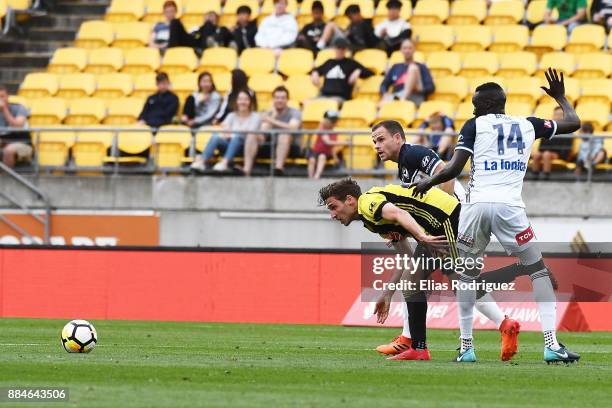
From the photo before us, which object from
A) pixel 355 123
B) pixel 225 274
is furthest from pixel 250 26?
pixel 225 274

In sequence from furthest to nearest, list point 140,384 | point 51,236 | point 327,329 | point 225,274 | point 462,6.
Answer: point 462,6 < point 51,236 < point 225,274 < point 327,329 < point 140,384

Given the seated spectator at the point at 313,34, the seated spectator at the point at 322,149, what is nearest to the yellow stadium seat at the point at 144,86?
the seated spectator at the point at 313,34

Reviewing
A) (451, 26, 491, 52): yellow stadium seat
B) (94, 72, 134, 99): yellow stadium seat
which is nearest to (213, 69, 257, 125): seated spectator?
(94, 72, 134, 99): yellow stadium seat

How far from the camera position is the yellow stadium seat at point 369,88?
915 inches

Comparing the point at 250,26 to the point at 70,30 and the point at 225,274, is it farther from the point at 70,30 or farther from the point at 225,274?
the point at 225,274

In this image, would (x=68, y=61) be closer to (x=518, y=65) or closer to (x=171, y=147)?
(x=171, y=147)

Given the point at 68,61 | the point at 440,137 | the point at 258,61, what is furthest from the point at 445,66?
the point at 68,61

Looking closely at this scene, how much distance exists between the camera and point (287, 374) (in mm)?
10219

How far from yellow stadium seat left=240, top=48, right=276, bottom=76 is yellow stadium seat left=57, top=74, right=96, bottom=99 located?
9.06ft

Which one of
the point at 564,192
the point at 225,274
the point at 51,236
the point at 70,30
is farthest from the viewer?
the point at 70,30

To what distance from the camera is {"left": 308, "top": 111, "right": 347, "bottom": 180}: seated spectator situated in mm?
21359

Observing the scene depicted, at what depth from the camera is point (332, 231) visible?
2148 cm

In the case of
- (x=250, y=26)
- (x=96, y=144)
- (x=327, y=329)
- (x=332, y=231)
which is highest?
(x=250, y=26)

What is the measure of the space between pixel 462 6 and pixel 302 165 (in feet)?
16.4
